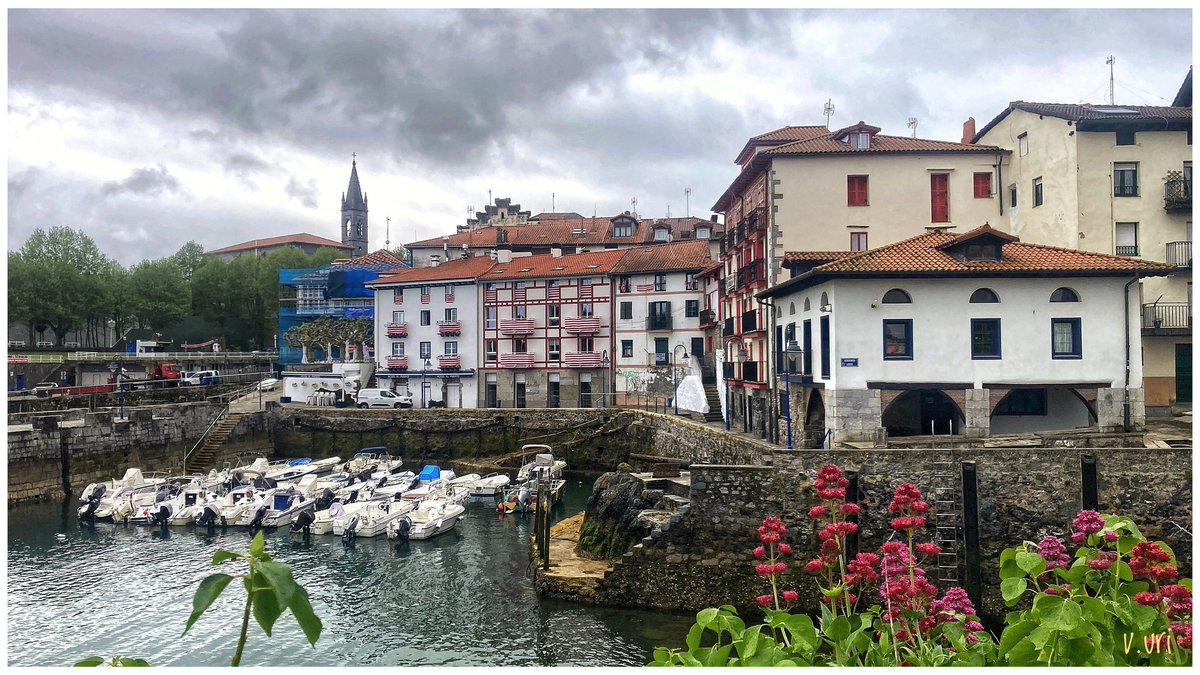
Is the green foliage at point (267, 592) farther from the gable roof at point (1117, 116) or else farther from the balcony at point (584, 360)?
the balcony at point (584, 360)

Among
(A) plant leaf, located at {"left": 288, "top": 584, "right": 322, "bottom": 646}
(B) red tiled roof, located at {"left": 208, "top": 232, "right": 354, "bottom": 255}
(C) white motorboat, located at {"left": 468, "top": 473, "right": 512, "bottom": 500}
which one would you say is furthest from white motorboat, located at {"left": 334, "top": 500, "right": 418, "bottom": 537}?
(B) red tiled roof, located at {"left": 208, "top": 232, "right": 354, "bottom": 255}

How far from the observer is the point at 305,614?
406 cm

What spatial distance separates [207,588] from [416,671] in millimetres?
1541

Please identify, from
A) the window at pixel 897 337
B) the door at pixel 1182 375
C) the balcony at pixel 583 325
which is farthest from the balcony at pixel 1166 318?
the balcony at pixel 583 325

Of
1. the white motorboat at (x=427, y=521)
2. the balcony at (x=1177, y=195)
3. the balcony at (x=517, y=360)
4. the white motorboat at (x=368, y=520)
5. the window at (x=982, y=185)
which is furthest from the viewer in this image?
the balcony at (x=517, y=360)

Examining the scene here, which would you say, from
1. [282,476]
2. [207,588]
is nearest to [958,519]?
[207,588]

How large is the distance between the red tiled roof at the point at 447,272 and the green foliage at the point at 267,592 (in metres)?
60.1

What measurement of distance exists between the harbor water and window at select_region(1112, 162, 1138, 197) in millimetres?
28708

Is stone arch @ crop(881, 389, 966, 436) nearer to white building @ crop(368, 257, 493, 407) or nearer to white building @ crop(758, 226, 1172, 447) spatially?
white building @ crop(758, 226, 1172, 447)

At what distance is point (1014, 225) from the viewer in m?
38.9

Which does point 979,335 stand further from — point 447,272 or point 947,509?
point 447,272

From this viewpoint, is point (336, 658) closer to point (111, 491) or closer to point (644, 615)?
point (644, 615)

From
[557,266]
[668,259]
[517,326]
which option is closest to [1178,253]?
[668,259]

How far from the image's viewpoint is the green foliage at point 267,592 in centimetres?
406
